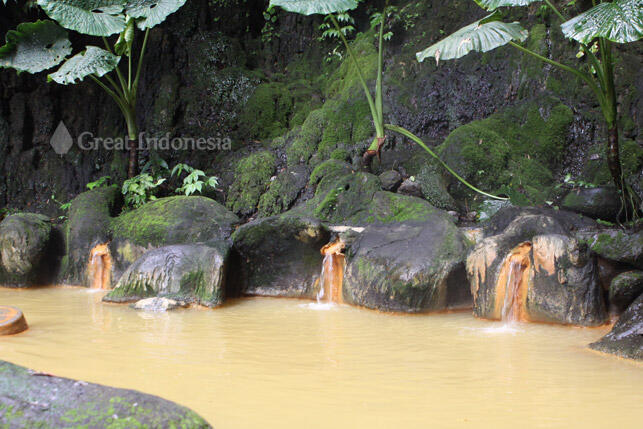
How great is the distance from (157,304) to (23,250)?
2.82m

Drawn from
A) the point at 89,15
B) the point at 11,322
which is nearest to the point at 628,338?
the point at 11,322

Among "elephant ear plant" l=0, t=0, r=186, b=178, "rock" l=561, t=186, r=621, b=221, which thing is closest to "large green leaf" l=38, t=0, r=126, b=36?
"elephant ear plant" l=0, t=0, r=186, b=178

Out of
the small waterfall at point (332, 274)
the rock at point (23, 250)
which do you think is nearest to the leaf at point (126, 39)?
the rock at point (23, 250)

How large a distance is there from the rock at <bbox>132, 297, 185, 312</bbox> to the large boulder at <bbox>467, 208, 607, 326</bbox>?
3130 millimetres

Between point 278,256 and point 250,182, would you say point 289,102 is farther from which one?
point 278,256

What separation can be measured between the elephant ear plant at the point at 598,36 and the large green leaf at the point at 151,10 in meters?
4.31

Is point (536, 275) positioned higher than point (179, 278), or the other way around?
point (536, 275)

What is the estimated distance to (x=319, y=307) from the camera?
560cm

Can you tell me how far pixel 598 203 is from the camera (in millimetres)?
5648

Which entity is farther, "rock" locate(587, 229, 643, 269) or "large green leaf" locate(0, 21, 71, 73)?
"large green leaf" locate(0, 21, 71, 73)

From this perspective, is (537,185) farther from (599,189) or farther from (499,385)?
(499,385)

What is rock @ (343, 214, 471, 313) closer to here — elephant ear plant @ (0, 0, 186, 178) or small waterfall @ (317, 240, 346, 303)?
small waterfall @ (317, 240, 346, 303)

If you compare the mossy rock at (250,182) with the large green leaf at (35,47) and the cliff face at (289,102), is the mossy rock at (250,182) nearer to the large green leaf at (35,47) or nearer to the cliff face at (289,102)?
the cliff face at (289,102)

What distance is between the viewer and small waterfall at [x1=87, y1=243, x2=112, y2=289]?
6.79 meters
